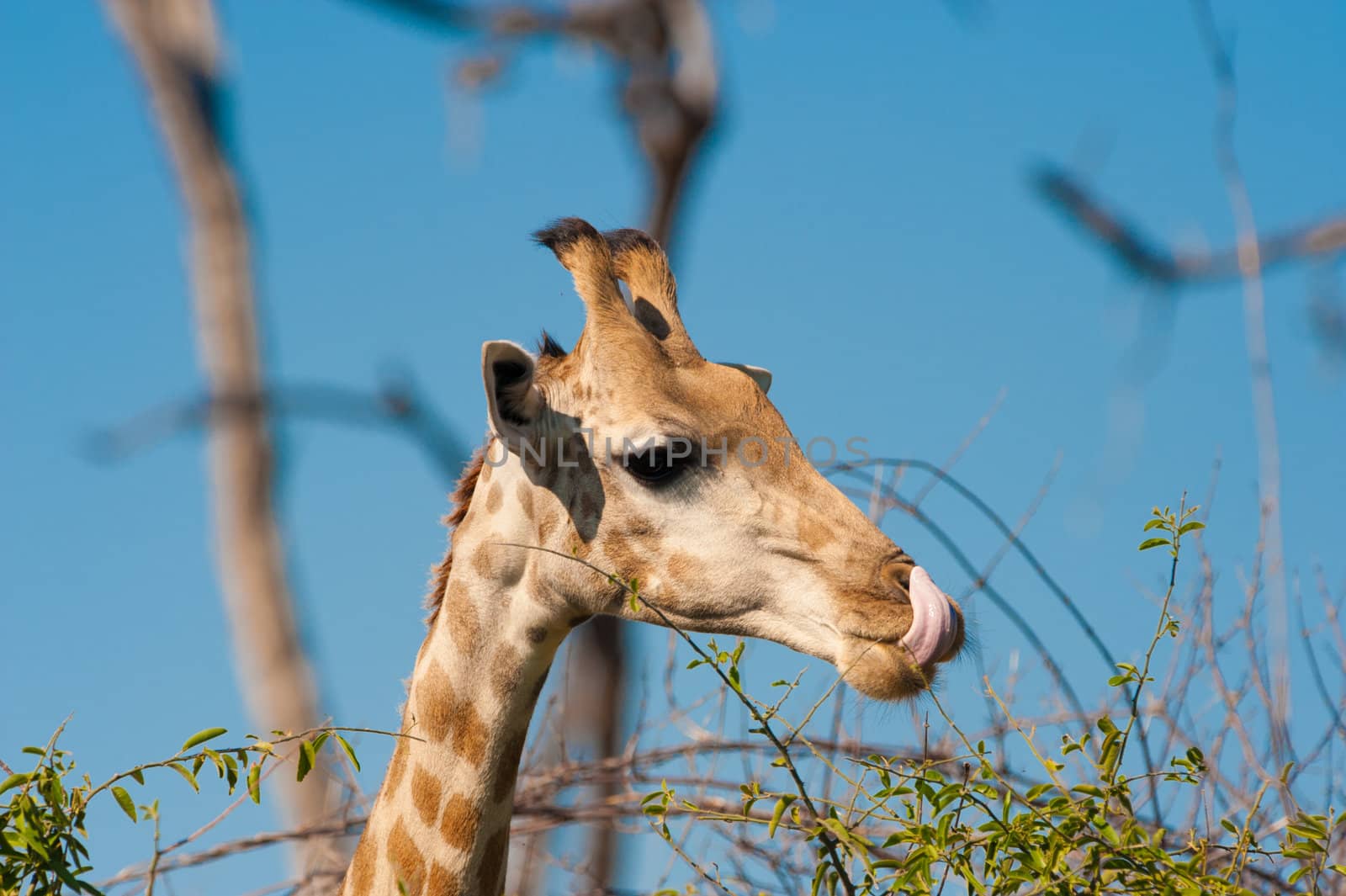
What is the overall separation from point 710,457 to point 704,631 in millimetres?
384

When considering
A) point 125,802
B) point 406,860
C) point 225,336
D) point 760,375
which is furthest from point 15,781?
point 225,336

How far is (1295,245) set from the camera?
17.3ft

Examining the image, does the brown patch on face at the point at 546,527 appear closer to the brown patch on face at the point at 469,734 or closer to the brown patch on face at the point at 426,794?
the brown patch on face at the point at 469,734

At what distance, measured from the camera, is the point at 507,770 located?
3166 millimetres

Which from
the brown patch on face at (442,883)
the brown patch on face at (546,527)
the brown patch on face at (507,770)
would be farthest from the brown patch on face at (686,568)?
the brown patch on face at (442,883)

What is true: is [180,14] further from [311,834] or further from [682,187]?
[311,834]

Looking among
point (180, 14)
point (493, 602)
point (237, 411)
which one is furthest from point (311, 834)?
point (180, 14)

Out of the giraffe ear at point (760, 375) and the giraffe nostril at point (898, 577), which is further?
the giraffe ear at point (760, 375)

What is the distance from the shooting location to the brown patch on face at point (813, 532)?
3.16m

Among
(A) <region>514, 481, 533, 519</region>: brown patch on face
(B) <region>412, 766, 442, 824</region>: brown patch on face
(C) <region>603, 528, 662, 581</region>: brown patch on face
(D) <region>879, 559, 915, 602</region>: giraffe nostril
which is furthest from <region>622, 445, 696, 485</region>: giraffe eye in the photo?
(B) <region>412, 766, 442, 824</region>: brown patch on face

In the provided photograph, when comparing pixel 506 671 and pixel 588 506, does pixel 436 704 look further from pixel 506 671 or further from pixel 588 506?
pixel 588 506

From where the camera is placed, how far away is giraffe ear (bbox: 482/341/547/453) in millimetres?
3182

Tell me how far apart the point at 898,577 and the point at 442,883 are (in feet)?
3.78

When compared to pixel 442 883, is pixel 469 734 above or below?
above
